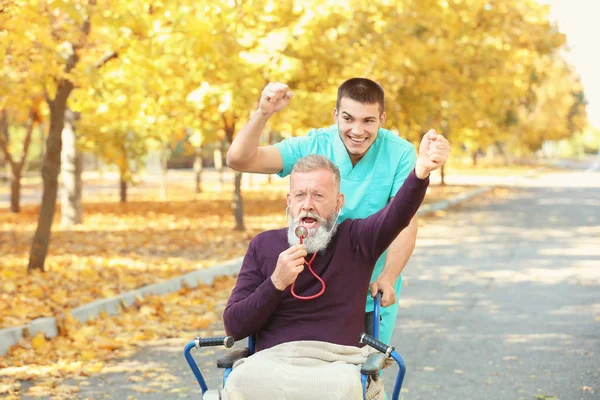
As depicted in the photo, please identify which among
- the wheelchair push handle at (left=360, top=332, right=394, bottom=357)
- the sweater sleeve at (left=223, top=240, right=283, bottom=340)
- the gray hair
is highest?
the gray hair

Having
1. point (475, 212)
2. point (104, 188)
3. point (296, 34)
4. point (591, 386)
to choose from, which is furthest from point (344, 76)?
point (104, 188)

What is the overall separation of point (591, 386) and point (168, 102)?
1036cm

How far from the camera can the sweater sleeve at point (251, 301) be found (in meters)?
3.43

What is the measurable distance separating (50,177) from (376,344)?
7.60m

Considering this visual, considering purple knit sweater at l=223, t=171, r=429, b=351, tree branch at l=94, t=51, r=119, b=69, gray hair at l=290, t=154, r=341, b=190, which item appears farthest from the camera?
tree branch at l=94, t=51, r=119, b=69

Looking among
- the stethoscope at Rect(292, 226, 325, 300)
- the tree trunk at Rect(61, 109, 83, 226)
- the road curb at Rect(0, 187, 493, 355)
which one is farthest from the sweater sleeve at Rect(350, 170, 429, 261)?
the tree trunk at Rect(61, 109, 83, 226)

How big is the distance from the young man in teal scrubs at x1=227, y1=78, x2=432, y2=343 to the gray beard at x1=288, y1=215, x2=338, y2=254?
0.34 m

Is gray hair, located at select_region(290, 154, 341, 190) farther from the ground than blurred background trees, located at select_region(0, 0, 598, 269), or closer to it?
closer to it

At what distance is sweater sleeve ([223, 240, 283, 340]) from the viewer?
11.2ft

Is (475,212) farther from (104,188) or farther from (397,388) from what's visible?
(397,388)

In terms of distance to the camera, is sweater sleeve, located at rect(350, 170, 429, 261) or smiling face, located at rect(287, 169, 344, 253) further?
smiling face, located at rect(287, 169, 344, 253)

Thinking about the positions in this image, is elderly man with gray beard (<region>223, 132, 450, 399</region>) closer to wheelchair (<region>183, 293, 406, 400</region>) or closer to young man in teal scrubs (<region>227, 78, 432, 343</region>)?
wheelchair (<region>183, 293, 406, 400</region>)

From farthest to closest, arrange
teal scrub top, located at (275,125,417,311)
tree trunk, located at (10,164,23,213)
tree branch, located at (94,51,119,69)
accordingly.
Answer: tree trunk, located at (10,164,23,213) → tree branch, located at (94,51,119,69) → teal scrub top, located at (275,125,417,311)

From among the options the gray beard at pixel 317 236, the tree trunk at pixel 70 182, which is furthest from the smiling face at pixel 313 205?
the tree trunk at pixel 70 182
